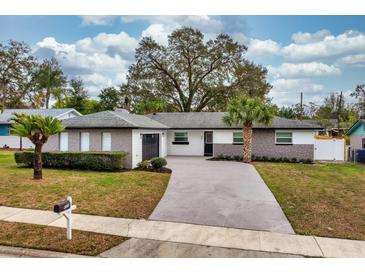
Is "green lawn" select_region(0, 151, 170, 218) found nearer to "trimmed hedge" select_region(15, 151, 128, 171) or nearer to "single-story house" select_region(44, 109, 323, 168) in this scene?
"trimmed hedge" select_region(15, 151, 128, 171)

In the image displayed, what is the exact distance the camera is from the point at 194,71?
3575 cm

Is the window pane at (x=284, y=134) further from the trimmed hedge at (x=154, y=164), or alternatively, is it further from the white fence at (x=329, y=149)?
the trimmed hedge at (x=154, y=164)

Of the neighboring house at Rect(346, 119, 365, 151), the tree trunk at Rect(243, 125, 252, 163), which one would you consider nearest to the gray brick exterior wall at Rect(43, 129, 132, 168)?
the tree trunk at Rect(243, 125, 252, 163)

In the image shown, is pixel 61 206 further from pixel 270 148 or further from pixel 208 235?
pixel 270 148

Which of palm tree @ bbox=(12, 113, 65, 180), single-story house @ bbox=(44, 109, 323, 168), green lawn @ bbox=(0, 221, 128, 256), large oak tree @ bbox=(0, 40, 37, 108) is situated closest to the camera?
green lawn @ bbox=(0, 221, 128, 256)

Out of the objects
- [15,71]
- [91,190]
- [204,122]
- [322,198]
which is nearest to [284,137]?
[204,122]

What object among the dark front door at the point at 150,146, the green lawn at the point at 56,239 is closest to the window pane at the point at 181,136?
the dark front door at the point at 150,146

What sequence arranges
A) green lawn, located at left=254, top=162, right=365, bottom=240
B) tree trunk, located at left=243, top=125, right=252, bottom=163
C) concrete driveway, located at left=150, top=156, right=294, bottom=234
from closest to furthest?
green lawn, located at left=254, top=162, right=365, bottom=240 < concrete driveway, located at left=150, top=156, right=294, bottom=234 < tree trunk, located at left=243, top=125, right=252, bottom=163

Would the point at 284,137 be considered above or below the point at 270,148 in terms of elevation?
above

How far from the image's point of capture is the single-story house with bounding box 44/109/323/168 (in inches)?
614

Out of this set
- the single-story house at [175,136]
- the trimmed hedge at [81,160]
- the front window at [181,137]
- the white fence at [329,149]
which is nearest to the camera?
the trimmed hedge at [81,160]

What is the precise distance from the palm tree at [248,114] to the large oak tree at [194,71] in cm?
1681

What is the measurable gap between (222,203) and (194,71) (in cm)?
2914

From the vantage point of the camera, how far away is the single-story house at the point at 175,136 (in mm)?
15602
